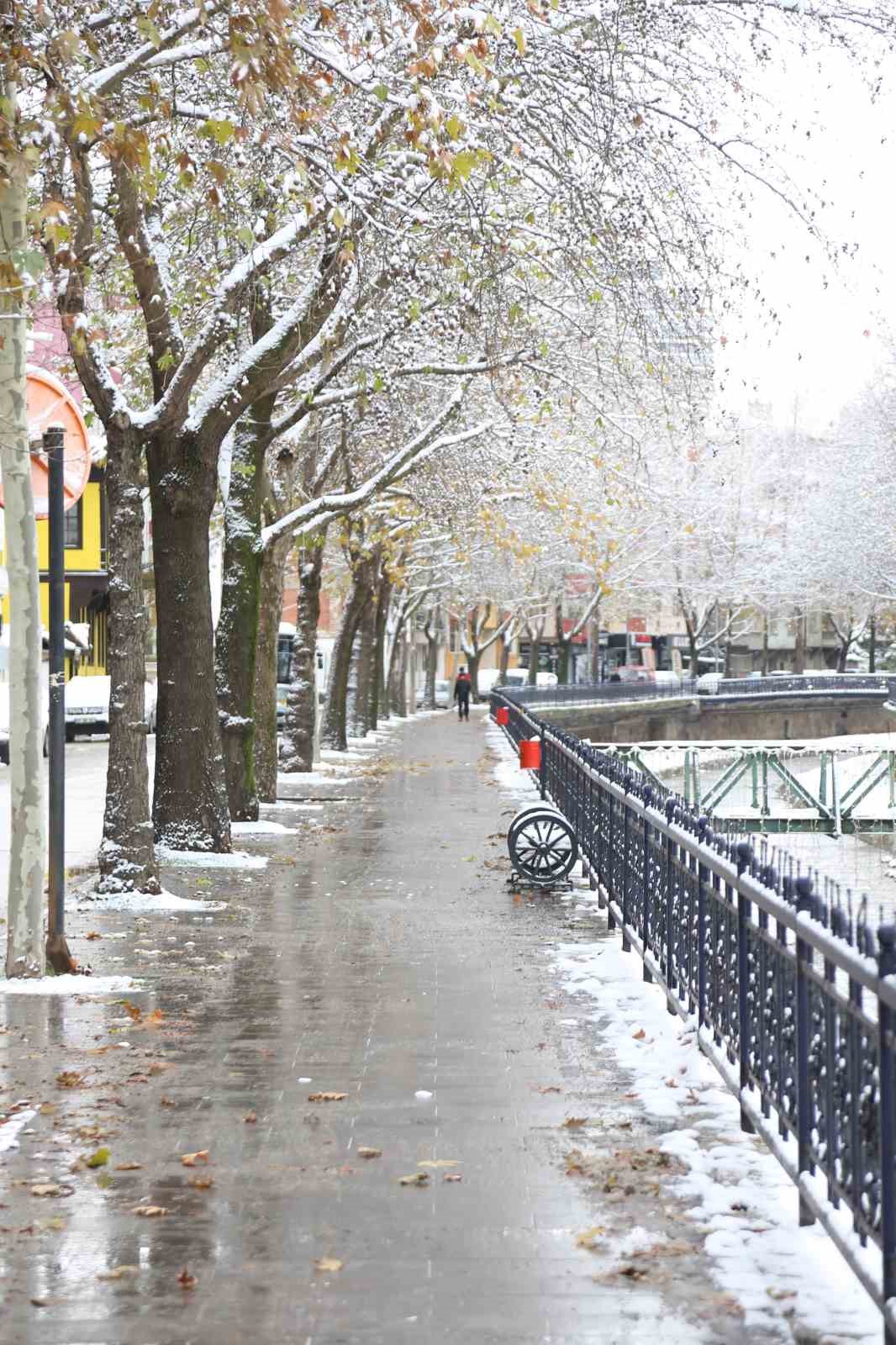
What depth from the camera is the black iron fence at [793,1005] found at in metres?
4.74

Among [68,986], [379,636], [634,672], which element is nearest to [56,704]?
[68,986]

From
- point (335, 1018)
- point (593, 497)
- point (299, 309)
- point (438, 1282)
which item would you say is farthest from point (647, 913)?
point (593, 497)

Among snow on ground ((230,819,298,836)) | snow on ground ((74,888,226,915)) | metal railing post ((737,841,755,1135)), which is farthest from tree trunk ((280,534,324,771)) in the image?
metal railing post ((737,841,755,1135))

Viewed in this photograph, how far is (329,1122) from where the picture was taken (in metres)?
7.16

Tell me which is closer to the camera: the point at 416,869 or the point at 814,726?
the point at 416,869

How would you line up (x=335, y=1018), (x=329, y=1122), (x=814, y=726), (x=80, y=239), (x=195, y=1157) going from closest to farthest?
(x=195, y=1157)
(x=329, y=1122)
(x=335, y=1018)
(x=80, y=239)
(x=814, y=726)

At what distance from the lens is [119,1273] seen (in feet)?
17.5

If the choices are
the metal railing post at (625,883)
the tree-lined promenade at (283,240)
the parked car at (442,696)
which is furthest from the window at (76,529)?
the metal railing post at (625,883)

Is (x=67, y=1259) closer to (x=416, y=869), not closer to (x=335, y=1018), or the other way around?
(x=335, y=1018)

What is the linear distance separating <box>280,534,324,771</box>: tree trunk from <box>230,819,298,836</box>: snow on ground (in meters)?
9.13

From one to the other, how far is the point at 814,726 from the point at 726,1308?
75040mm

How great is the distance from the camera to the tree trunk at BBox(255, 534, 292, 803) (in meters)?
23.1

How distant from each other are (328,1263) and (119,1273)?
1.93 ft

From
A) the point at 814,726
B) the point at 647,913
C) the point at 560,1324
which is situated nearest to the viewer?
the point at 560,1324
